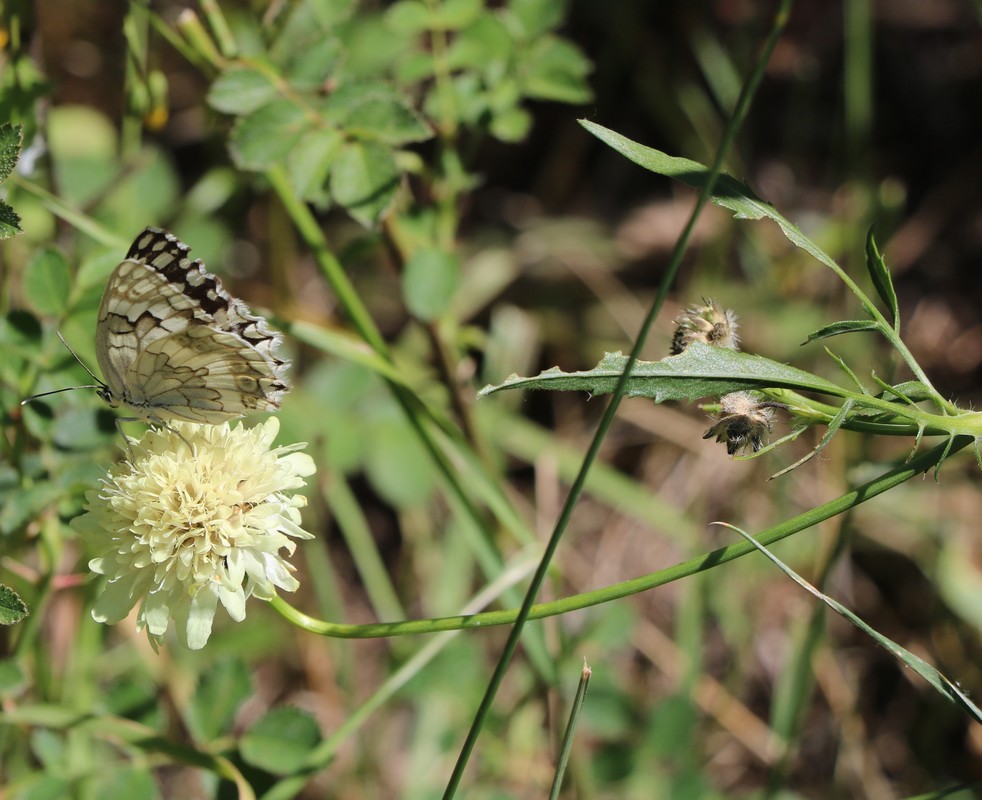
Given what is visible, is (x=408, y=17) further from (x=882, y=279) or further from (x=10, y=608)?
(x=10, y=608)

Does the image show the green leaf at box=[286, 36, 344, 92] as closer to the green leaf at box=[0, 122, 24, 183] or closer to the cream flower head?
the green leaf at box=[0, 122, 24, 183]

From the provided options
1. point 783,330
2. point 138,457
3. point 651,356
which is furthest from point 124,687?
point 783,330

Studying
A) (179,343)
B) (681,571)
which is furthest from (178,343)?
(681,571)

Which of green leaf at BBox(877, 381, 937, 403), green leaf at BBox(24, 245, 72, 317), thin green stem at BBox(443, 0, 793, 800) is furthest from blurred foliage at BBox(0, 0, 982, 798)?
thin green stem at BBox(443, 0, 793, 800)

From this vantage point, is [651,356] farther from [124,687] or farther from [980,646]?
[124,687]

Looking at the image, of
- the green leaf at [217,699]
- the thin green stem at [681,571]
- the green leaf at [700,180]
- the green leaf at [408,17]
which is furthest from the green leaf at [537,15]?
the green leaf at [217,699]

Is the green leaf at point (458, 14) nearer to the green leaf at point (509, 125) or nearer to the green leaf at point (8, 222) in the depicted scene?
the green leaf at point (509, 125)
